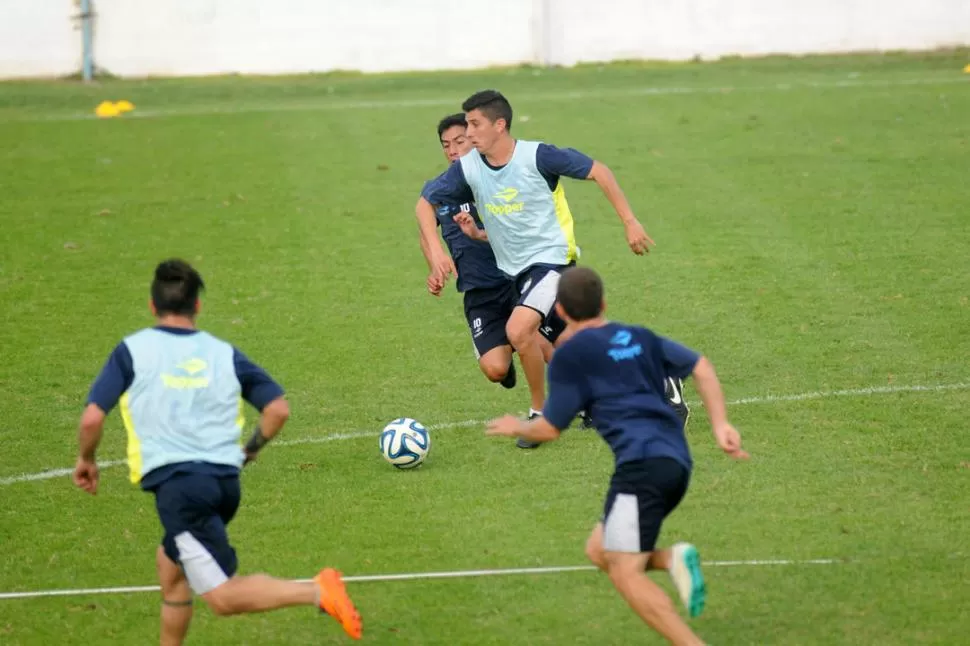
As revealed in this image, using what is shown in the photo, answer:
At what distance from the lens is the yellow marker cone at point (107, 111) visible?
75.9 ft

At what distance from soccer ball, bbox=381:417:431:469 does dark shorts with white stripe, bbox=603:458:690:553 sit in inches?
127

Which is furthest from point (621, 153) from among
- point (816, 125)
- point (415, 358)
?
point (415, 358)

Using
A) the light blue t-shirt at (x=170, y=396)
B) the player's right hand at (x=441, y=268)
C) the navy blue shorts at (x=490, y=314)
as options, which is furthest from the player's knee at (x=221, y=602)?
the navy blue shorts at (x=490, y=314)

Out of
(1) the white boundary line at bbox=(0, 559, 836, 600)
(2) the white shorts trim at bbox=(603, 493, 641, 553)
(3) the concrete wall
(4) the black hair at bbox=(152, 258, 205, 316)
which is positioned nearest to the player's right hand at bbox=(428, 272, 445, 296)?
(1) the white boundary line at bbox=(0, 559, 836, 600)

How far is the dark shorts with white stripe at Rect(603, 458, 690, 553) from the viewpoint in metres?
6.08

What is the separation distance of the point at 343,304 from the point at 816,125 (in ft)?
30.3

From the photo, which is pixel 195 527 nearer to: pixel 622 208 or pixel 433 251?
pixel 433 251

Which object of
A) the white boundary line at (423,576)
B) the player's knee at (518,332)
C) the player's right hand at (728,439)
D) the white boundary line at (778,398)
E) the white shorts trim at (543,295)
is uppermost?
the player's right hand at (728,439)

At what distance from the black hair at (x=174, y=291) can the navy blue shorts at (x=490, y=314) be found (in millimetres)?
4173

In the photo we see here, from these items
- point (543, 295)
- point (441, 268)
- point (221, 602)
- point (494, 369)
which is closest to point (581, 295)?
point (221, 602)

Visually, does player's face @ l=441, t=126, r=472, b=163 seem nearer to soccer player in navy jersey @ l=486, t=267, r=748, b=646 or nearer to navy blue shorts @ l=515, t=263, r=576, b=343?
navy blue shorts @ l=515, t=263, r=576, b=343

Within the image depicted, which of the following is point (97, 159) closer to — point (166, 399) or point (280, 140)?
point (280, 140)

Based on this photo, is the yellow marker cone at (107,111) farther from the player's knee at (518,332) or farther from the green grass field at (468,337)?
the player's knee at (518,332)

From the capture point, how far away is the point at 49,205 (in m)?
17.8
